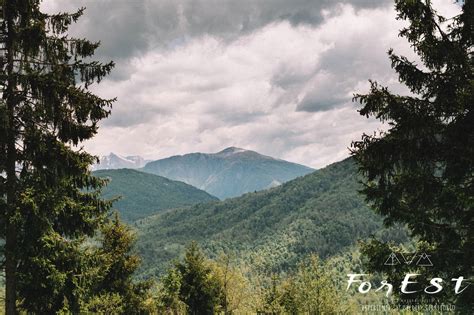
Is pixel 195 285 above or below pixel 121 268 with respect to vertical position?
below

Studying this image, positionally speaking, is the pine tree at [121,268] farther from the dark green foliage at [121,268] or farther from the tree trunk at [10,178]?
the tree trunk at [10,178]

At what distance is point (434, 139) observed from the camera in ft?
34.2

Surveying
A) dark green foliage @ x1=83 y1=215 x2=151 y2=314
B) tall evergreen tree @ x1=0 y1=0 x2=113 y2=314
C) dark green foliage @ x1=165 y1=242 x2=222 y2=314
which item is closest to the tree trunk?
tall evergreen tree @ x1=0 y1=0 x2=113 y2=314

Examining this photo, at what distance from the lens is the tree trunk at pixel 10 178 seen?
11547mm

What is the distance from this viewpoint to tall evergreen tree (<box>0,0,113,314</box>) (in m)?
11.3

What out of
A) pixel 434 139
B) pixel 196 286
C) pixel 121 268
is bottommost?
pixel 196 286

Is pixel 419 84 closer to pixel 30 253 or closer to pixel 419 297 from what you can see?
pixel 419 297

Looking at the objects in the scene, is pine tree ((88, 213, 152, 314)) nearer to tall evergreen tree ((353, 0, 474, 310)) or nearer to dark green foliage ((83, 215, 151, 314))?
dark green foliage ((83, 215, 151, 314))

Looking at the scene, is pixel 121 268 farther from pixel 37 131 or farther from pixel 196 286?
pixel 37 131

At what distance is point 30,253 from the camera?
12125 millimetres

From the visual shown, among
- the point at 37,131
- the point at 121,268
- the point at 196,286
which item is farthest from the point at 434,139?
the point at 196,286

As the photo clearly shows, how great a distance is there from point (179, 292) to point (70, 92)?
29154 millimetres

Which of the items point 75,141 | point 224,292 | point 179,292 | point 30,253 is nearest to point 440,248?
point 75,141

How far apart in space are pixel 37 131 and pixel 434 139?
10328 millimetres
